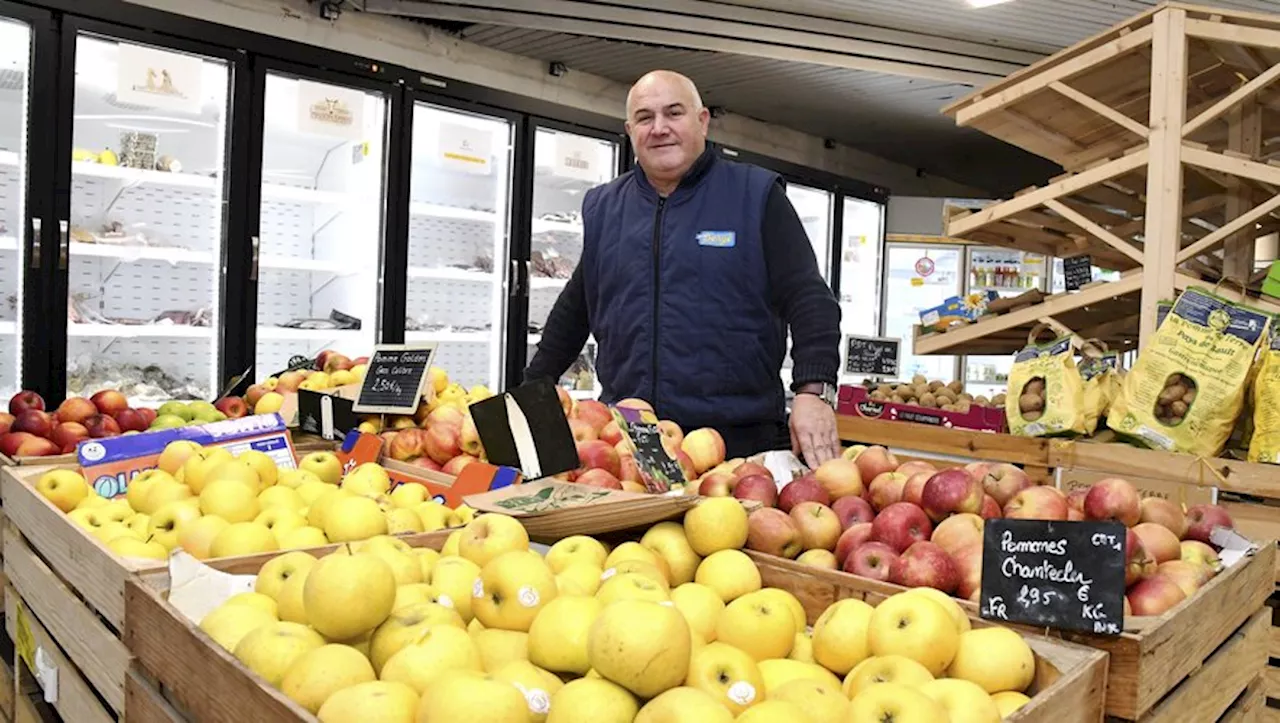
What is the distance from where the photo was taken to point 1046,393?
9.99 feet

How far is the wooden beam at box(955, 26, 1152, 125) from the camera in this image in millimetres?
3152

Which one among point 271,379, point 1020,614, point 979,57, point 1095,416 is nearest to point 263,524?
point 1020,614

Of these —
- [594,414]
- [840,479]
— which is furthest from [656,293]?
[840,479]

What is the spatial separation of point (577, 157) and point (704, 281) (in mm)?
2829

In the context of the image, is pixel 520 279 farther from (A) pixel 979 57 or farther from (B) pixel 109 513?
(B) pixel 109 513

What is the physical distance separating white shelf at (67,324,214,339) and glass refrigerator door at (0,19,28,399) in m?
0.22

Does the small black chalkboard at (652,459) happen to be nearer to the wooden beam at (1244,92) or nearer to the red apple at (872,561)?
the red apple at (872,561)

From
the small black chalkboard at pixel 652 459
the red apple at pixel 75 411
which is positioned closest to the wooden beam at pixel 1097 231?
the small black chalkboard at pixel 652 459

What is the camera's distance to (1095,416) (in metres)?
3.00

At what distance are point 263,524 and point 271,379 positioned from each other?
1.58m

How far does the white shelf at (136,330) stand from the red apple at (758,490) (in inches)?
121

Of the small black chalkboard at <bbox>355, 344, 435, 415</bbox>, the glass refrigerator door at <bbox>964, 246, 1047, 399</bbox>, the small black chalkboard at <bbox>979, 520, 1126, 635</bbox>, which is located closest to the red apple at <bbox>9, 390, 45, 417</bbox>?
the small black chalkboard at <bbox>355, 344, 435, 415</bbox>

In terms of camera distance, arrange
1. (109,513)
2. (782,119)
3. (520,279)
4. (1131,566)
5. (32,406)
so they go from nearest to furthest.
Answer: (1131,566) < (109,513) < (32,406) < (520,279) < (782,119)

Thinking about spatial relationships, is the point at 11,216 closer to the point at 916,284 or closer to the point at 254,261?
the point at 254,261
